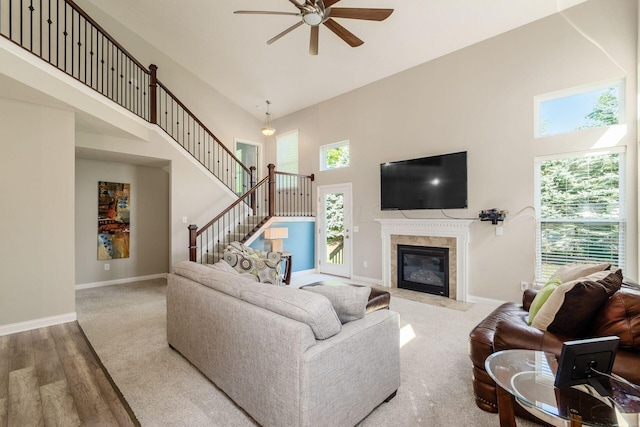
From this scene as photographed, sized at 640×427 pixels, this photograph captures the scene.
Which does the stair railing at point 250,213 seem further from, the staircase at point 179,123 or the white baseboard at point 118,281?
the white baseboard at point 118,281

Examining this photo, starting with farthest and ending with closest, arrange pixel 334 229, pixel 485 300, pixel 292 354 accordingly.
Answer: pixel 334 229, pixel 485 300, pixel 292 354

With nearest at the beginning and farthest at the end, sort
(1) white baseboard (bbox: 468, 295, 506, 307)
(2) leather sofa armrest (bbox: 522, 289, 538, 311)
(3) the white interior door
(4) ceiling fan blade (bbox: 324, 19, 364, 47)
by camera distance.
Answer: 1. (2) leather sofa armrest (bbox: 522, 289, 538, 311)
2. (4) ceiling fan blade (bbox: 324, 19, 364, 47)
3. (1) white baseboard (bbox: 468, 295, 506, 307)
4. (3) the white interior door

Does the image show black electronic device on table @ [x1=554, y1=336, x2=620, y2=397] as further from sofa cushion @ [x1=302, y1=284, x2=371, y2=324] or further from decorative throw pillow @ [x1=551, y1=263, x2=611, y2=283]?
decorative throw pillow @ [x1=551, y1=263, x2=611, y2=283]

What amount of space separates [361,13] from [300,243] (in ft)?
15.0

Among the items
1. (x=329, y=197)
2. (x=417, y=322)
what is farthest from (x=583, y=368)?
(x=329, y=197)

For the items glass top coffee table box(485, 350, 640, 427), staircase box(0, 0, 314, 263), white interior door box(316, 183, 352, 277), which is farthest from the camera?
white interior door box(316, 183, 352, 277)

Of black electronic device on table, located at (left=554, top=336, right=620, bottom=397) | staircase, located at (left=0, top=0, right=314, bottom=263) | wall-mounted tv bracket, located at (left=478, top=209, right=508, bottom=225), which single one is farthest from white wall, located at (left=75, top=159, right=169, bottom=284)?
black electronic device on table, located at (left=554, top=336, right=620, bottom=397)

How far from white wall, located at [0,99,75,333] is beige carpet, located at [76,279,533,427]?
22.2 inches

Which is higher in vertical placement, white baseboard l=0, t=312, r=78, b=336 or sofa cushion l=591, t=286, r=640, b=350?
sofa cushion l=591, t=286, r=640, b=350

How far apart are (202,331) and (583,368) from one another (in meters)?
2.31

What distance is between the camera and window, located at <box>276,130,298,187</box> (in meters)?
7.36

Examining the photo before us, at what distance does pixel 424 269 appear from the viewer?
5094mm

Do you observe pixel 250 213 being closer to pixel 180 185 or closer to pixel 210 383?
pixel 180 185

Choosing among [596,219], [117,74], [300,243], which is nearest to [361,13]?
[596,219]
